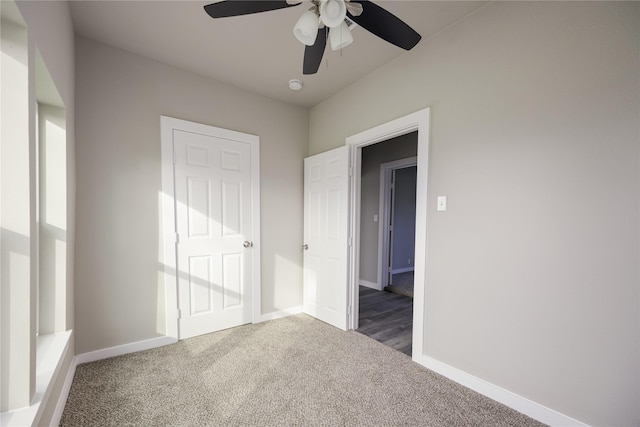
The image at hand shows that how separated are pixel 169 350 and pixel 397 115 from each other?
9.72 ft

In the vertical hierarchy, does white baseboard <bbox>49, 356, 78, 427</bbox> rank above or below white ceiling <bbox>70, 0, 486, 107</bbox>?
below

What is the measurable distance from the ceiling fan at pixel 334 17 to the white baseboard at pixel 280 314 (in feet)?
8.97

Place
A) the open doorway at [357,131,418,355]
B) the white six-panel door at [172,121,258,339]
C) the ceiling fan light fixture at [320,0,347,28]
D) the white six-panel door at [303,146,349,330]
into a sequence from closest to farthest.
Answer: the ceiling fan light fixture at [320,0,347,28] < the white six-panel door at [172,121,258,339] < the white six-panel door at [303,146,349,330] < the open doorway at [357,131,418,355]

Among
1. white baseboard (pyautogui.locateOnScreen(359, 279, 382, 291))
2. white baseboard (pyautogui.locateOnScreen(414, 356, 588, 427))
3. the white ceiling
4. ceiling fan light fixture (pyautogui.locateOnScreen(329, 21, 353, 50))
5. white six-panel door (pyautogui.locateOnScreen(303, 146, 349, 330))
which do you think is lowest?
white baseboard (pyautogui.locateOnScreen(359, 279, 382, 291))

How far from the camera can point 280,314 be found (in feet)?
10.4

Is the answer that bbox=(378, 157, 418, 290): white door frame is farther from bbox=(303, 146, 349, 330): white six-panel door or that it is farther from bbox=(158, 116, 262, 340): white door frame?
bbox=(158, 116, 262, 340): white door frame

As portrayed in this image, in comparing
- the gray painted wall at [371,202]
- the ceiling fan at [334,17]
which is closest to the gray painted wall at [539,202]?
the ceiling fan at [334,17]

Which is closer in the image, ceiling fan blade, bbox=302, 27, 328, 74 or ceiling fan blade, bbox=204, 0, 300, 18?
ceiling fan blade, bbox=204, 0, 300, 18

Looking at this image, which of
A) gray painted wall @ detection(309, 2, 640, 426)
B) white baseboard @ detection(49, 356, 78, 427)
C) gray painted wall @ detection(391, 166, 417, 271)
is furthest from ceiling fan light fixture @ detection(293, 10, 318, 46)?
gray painted wall @ detection(391, 166, 417, 271)

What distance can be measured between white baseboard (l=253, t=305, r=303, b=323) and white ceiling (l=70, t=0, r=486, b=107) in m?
2.61

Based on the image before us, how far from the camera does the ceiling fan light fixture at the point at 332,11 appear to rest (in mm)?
1114

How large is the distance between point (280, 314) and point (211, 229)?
52.4 inches

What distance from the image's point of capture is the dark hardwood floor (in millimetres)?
2604

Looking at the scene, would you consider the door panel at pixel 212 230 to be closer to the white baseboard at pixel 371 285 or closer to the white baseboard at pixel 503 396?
the white baseboard at pixel 503 396
